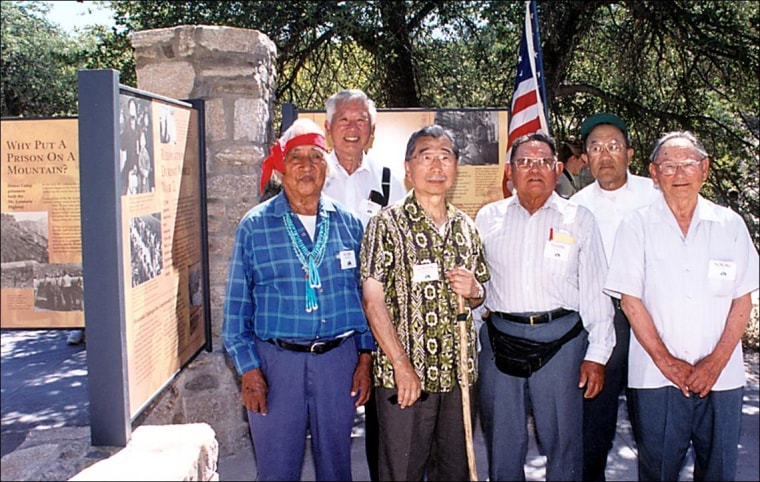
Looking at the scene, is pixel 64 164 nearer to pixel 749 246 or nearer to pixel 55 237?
pixel 55 237

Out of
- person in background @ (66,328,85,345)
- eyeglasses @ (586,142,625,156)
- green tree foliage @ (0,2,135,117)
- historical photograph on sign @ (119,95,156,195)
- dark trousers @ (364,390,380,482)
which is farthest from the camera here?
green tree foliage @ (0,2,135,117)

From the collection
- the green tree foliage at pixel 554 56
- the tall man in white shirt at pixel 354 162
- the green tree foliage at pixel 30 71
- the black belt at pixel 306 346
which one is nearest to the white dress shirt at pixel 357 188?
the tall man in white shirt at pixel 354 162

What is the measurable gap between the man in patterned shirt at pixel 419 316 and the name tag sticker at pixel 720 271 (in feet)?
3.26

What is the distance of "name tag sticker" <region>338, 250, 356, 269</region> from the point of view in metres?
2.88

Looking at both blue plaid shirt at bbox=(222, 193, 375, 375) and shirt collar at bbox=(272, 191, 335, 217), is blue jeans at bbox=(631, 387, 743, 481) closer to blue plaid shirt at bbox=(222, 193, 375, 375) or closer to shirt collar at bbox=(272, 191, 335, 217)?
blue plaid shirt at bbox=(222, 193, 375, 375)

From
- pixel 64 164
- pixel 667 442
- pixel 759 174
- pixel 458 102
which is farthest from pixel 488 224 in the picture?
pixel 759 174

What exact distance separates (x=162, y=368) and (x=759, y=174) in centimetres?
776

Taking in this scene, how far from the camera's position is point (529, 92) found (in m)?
4.75

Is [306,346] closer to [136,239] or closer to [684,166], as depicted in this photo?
[136,239]

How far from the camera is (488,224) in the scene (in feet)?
10.6

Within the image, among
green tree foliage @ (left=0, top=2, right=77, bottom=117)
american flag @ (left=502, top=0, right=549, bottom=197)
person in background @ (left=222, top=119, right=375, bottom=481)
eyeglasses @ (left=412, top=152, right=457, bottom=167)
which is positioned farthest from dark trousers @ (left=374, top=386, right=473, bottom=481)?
green tree foliage @ (left=0, top=2, right=77, bottom=117)

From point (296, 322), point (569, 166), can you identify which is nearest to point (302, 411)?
point (296, 322)

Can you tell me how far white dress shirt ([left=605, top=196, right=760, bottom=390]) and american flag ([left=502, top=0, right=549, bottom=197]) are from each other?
5.17 ft

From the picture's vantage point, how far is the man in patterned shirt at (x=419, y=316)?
280cm
